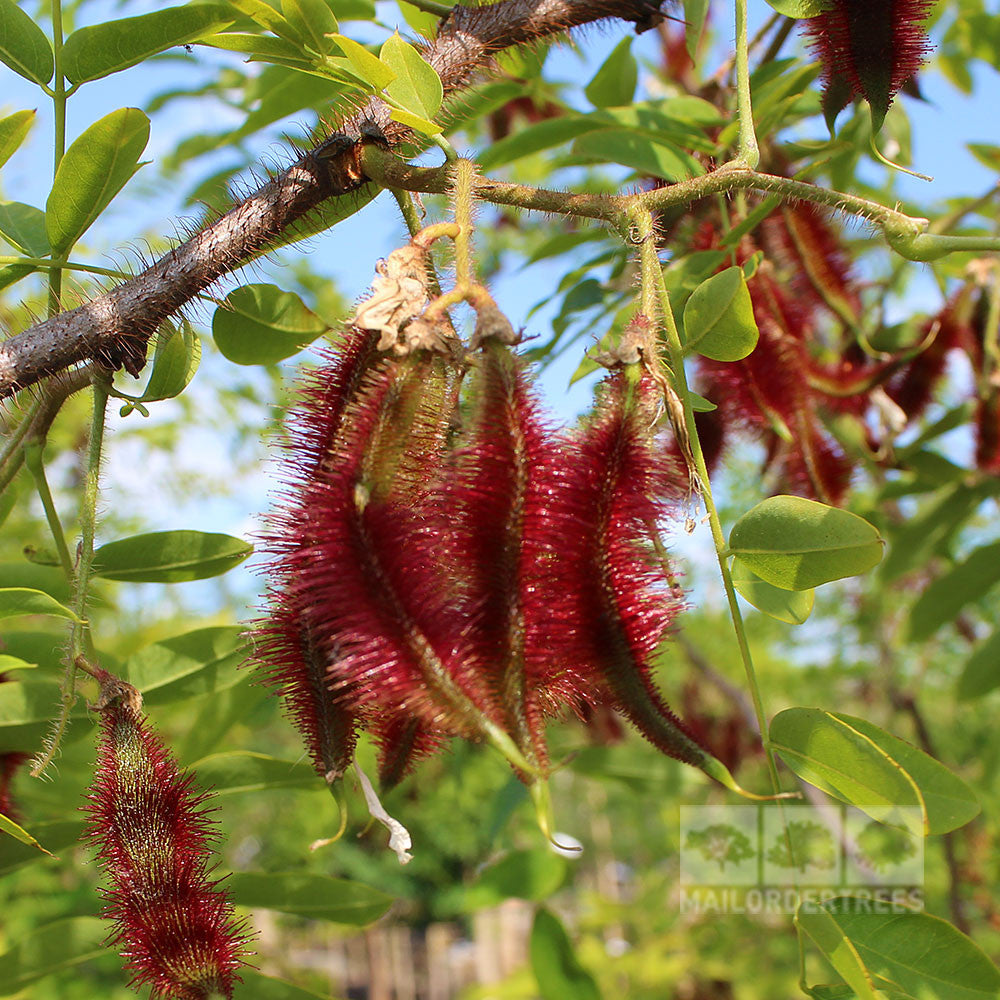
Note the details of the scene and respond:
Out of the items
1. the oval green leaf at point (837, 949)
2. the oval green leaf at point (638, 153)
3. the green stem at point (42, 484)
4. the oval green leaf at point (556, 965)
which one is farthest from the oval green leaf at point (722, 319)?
the oval green leaf at point (556, 965)

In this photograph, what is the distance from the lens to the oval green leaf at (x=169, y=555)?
1.35 meters

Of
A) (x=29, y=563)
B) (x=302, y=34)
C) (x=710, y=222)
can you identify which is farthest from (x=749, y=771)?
(x=302, y=34)

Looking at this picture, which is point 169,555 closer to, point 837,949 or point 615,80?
point 837,949

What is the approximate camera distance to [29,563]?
1.48 m

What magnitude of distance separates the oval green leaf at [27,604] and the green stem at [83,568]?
3cm

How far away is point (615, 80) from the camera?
1.89m

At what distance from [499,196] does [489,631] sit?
22.1 inches

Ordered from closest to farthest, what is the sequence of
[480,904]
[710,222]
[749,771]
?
1. [710,222]
2. [480,904]
3. [749,771]

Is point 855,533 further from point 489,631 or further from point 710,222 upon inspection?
point 710,222

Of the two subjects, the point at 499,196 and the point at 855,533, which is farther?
the point at 499,196

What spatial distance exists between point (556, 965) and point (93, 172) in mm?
1609

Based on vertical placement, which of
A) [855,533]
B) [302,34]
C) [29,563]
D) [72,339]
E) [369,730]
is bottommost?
[369,730]

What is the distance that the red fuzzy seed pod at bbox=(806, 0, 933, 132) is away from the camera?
121cm

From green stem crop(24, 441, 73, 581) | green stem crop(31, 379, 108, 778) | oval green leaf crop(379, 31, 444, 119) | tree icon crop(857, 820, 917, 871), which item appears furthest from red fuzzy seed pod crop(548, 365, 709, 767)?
tree icon crop(857, 820, 917, 871)
